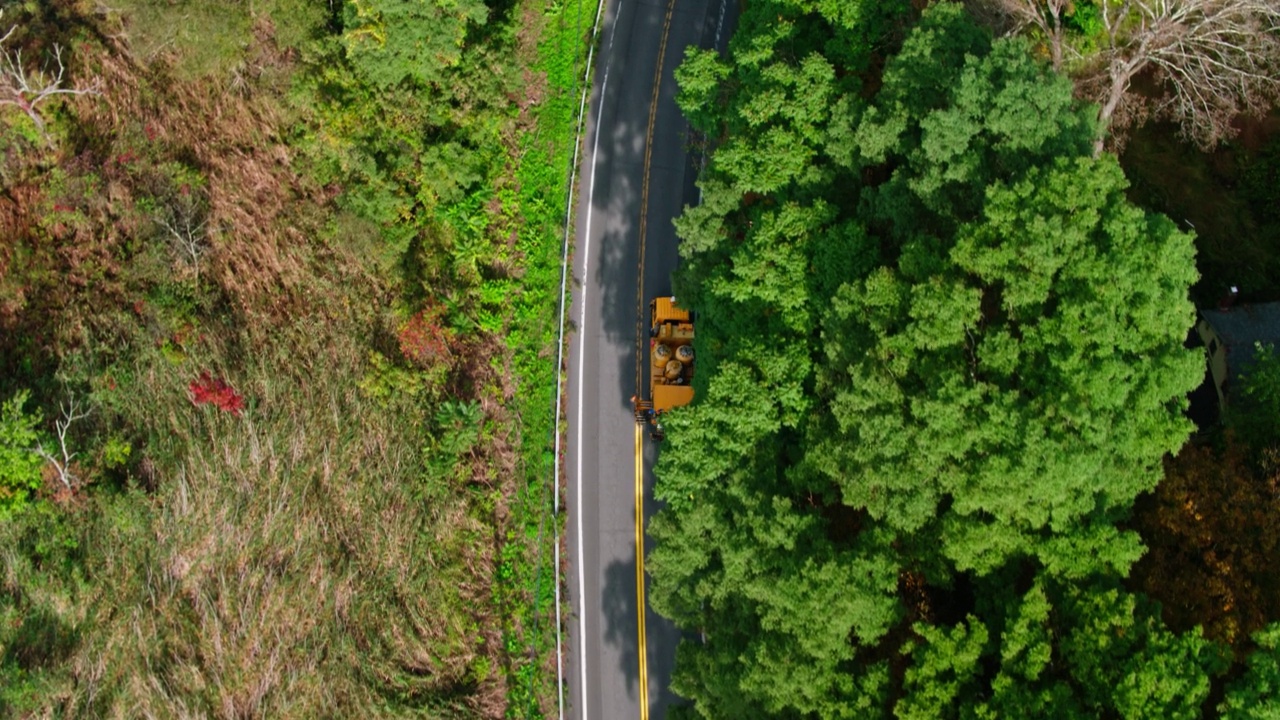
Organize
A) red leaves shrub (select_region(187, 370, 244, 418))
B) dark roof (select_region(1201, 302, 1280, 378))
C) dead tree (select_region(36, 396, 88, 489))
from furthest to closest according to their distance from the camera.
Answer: red leaves shrub (select_region(187, 370, 244, 418)) < dead tree (select_region(36, 396, 88, 489)) < dark roof (select_region(1201, 302, 1280, 378))

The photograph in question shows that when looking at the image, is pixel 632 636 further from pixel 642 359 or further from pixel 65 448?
pixel 65 448

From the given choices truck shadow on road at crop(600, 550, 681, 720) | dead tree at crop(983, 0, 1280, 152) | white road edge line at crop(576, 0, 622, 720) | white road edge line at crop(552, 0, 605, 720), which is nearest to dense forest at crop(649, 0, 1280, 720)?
dead tree at crop(983, 0, 1280, 152)

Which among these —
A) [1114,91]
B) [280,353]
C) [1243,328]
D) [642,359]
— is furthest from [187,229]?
[1243,328]

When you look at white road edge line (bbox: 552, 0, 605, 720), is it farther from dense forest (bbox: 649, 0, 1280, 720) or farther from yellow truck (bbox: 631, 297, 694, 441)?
dense forest (bbox: 649, 0, 1280, 720)

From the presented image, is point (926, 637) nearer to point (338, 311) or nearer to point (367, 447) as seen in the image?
point (367, 447)

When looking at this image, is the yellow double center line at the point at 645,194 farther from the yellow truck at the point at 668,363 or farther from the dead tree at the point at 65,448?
the dead tree at the point at 65,448

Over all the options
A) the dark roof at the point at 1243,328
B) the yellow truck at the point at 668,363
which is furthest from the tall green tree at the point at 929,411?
the dark roof at the point at 1243,328
